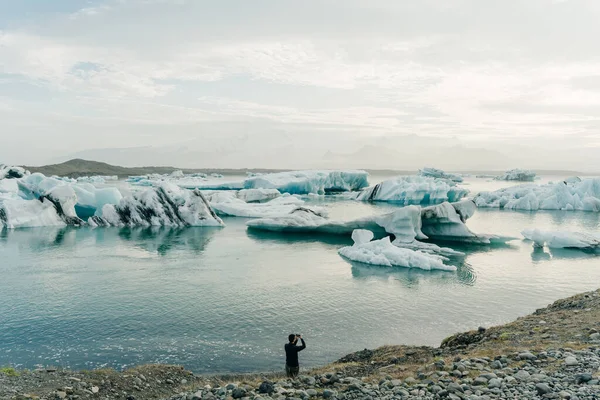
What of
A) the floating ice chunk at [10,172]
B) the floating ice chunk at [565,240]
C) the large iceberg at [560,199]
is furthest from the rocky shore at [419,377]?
the floating ice chunk at [10,172]

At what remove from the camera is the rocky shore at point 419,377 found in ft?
19.2

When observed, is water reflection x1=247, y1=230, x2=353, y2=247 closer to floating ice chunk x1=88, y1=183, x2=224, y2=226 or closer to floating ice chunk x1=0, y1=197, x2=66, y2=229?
floating ice chunk x1=88, y1=183, x2=224, y2=226

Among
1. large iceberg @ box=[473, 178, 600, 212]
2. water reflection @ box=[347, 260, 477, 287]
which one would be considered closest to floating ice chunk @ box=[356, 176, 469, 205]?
large iceberg @ box=[473, 178, 600, 212]

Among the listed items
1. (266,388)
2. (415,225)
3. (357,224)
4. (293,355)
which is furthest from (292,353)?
(357,224)

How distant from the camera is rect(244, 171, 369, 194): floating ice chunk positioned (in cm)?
6078

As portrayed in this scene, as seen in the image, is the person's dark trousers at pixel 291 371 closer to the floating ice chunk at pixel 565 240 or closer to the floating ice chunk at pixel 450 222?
the floating ice chunk at pixel 450 222

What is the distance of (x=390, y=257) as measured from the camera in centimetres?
2070

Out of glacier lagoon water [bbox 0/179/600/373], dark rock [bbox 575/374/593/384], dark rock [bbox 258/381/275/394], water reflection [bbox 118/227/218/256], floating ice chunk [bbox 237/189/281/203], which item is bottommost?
glacier lagoon water [bbox 0/179/600/373]

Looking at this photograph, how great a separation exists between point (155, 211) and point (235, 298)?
63.1 ft

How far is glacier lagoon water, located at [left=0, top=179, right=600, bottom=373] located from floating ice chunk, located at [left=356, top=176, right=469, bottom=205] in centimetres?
2727

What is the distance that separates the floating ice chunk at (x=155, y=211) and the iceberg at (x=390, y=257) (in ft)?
46.5

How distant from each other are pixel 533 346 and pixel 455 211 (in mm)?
19521

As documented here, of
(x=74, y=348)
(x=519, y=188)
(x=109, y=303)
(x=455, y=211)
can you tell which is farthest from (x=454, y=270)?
(x=519, y=188)

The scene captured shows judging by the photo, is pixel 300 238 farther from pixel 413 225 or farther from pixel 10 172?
pixel 10 172
